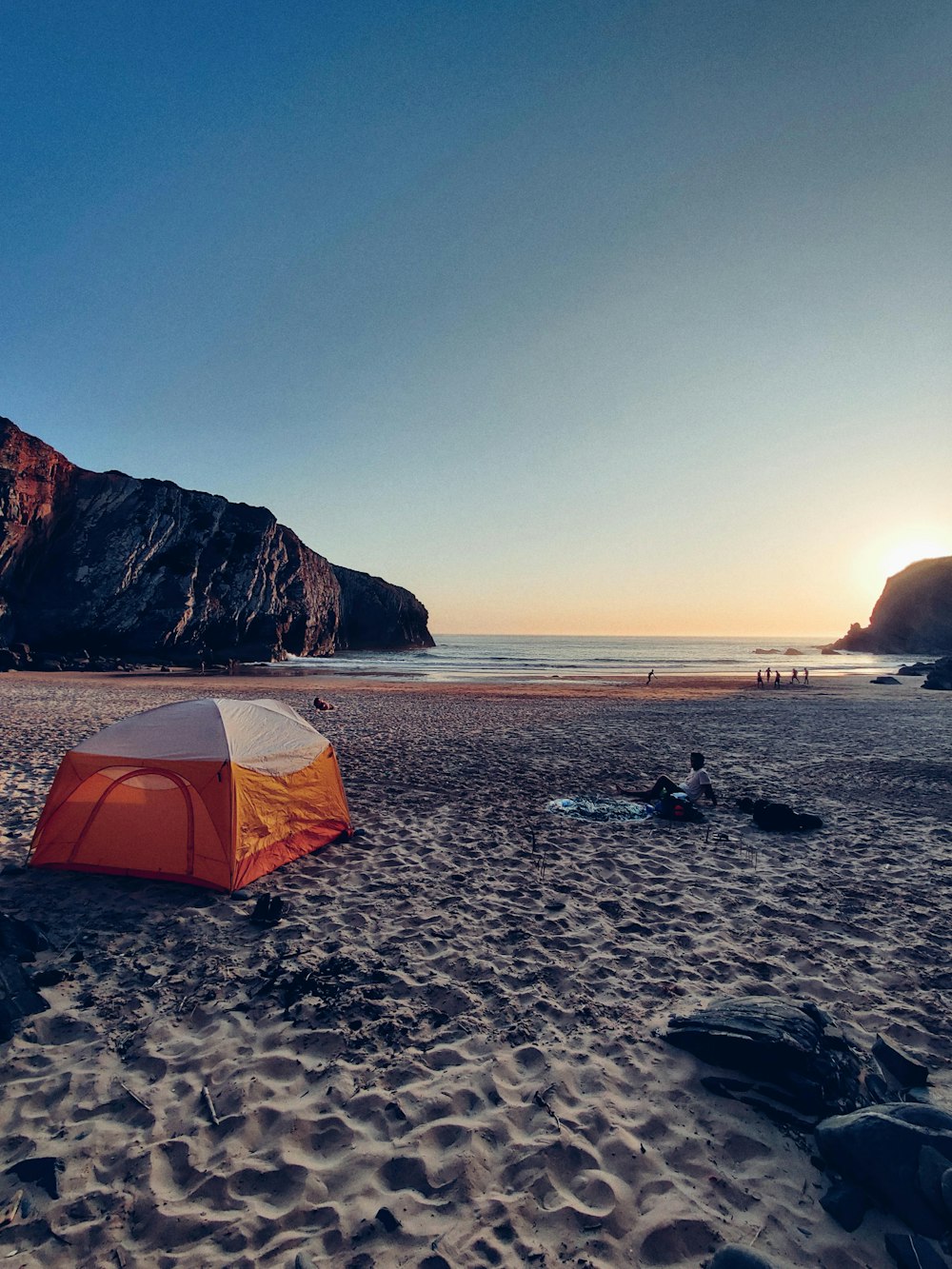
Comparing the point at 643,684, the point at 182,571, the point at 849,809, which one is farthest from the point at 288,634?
the point at 849,809

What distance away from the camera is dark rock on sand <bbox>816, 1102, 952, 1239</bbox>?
314 centimetres

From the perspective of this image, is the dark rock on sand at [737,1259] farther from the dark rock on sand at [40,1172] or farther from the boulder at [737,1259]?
the dark rock on sand at [40,1172]

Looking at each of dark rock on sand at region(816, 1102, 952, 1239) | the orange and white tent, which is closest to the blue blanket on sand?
the orange and white tent

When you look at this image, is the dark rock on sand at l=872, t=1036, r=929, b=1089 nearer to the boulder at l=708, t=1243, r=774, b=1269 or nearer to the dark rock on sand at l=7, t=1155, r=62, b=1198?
the boulder at l=708, t=1243, r=774, b=1269

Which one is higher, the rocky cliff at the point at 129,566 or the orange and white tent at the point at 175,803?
the rocky cliff at the point at 129,566

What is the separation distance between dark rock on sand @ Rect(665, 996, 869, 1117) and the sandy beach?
0.75ft

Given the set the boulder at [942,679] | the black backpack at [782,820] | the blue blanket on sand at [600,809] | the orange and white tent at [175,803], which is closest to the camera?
the orange and white tent at [175,803]

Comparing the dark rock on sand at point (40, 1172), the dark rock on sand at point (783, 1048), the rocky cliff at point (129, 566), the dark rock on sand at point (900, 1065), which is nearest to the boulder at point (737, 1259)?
the dark rock on sand at point (783, 1048)

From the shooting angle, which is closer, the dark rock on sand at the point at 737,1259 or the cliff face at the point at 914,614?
the dark rock on sand at the point at 737,1259

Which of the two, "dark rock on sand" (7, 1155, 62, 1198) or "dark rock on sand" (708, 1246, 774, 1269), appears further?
"dark rock on sand" (7, 1155, 62, 1198)

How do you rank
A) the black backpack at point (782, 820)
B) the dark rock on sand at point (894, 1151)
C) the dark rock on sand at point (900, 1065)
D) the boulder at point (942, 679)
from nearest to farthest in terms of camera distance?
the dark rock on sand at point (894, 1151) → the dark rock on sand at point (900, 1065) → the black backpack at point (782, 820) → the boulder at point (942, 679)

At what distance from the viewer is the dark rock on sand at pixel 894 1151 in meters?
3.14

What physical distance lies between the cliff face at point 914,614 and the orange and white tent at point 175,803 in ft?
438

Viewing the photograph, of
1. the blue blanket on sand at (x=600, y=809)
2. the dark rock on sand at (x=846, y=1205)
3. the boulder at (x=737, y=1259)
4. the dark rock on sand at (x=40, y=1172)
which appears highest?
the blue blanket on sand at (x=600, y=809)
